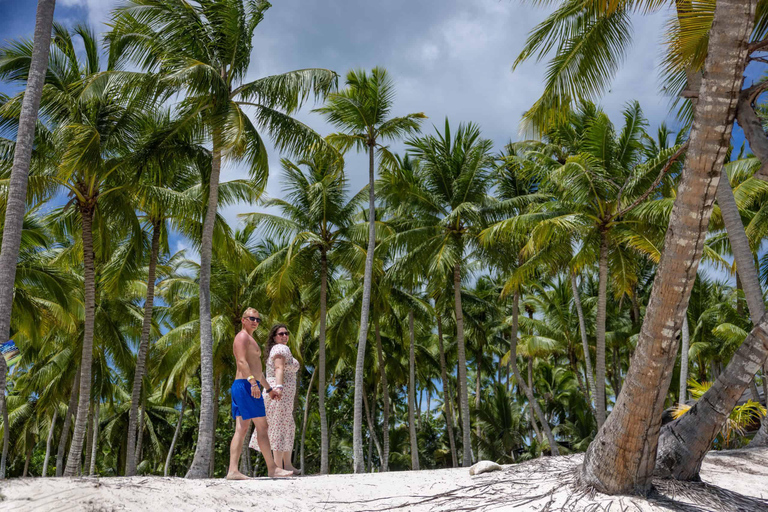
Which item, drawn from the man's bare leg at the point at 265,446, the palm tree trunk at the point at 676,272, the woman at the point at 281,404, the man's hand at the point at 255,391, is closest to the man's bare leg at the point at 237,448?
the man's bare leg at the point at 265,446

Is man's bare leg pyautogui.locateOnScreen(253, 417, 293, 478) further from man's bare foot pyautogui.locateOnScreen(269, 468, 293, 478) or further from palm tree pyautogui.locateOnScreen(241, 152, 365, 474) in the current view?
palm tree pyautogui.locateOnScreen(241, 152, 365, 474)

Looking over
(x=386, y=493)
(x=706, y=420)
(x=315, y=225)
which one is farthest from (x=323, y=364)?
(x=706, y=420)

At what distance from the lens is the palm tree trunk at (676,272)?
4.25 metres

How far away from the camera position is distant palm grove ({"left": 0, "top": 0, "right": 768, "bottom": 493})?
5.05 meters

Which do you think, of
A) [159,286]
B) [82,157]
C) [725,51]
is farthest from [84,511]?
[159,286]

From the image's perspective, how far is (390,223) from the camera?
20.0 m

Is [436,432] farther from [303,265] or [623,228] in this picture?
[623,228]

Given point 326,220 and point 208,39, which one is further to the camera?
point 326,220

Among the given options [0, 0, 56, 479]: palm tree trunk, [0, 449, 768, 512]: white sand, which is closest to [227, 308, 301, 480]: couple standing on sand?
[0, 449, 768, 512]: white sand

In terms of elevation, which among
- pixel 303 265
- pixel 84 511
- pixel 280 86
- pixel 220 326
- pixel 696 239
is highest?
pixel 280 86

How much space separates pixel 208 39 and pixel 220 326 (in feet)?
39.2

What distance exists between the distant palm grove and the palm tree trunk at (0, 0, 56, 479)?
0.03m

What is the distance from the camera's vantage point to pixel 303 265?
19.6m

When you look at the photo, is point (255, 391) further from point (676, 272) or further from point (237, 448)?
point (676, 272)
